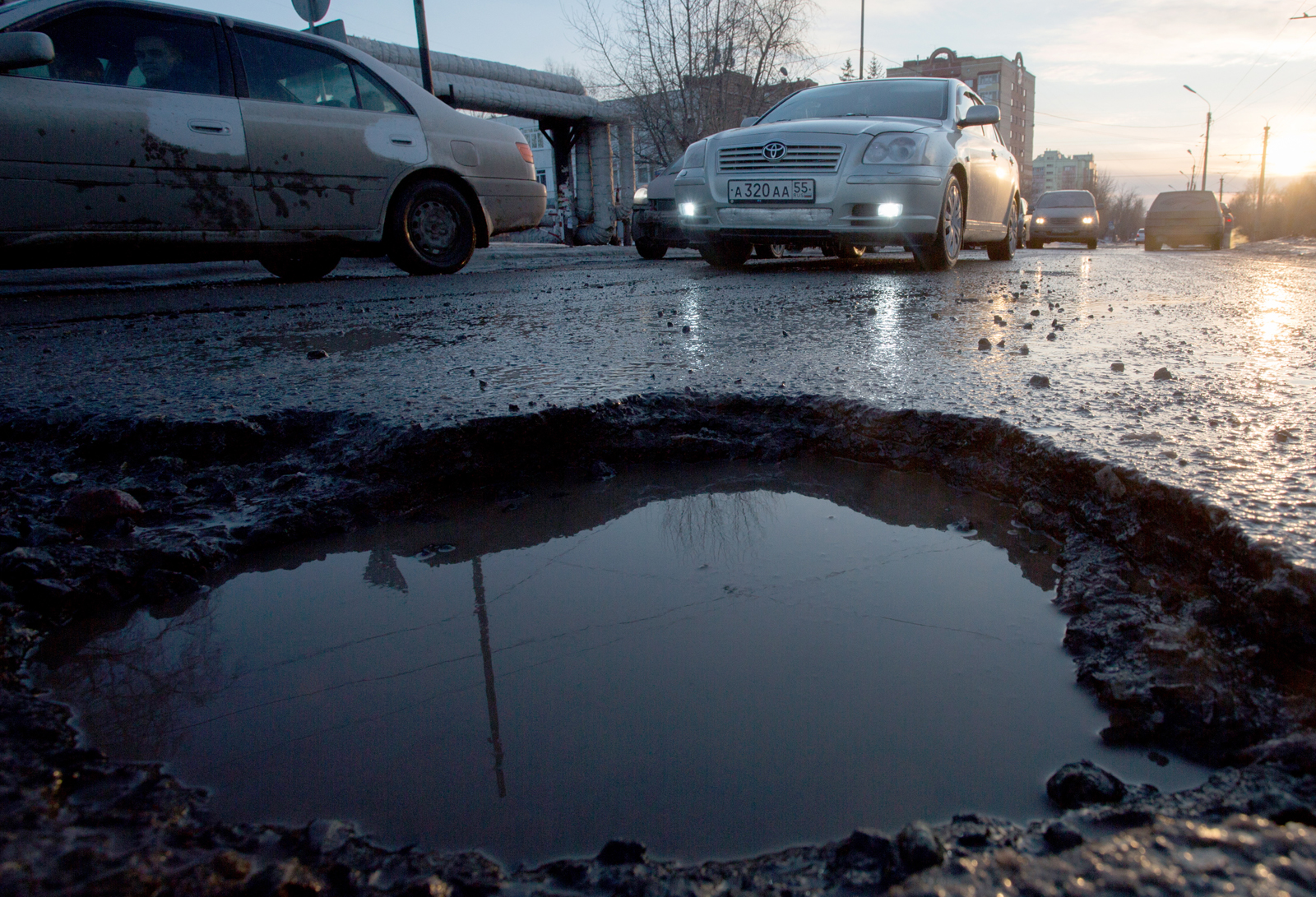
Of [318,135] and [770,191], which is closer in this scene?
[318,135]

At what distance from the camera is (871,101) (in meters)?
6.36

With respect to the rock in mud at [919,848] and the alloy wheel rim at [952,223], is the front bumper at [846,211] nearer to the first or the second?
the alloy wheel rim at [952,223]

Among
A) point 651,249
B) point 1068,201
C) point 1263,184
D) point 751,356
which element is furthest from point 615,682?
point 1263,184

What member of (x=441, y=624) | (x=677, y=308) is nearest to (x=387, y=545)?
(x=441, y=624)

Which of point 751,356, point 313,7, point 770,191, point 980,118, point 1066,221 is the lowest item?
point 751,356

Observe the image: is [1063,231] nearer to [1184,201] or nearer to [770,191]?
[1184,201]

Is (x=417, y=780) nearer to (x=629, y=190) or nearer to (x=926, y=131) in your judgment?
(x=926, y=131)

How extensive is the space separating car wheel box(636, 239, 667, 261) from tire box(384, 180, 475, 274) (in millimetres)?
3465

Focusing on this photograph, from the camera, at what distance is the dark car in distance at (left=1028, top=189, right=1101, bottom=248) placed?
1888 cm

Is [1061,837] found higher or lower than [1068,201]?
lower

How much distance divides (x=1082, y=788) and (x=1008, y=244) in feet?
26.6

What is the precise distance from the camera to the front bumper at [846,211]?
5496mm

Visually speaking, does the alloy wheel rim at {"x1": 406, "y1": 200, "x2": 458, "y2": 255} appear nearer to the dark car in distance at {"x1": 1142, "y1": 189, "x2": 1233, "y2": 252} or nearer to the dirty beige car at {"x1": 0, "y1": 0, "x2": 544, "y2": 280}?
the dirty beige car at {"x1": 0, "y1": 0, "x2": 544, "y2": 280}

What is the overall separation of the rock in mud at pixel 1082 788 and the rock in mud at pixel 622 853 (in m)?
0.44
